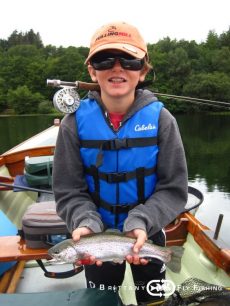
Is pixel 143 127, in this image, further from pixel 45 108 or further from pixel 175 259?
pixel 45 108

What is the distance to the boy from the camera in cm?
224

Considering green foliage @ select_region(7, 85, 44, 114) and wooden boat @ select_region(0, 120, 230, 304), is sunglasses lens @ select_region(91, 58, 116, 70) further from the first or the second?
green foliage @ select_region(7, 85, 44, 114)

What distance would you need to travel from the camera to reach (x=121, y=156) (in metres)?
2.35

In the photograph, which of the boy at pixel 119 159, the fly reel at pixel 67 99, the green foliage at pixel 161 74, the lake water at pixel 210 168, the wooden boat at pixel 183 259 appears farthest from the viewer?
the green foliage at pixel 161 74

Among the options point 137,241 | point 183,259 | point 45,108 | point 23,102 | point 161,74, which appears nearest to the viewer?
point 137,241

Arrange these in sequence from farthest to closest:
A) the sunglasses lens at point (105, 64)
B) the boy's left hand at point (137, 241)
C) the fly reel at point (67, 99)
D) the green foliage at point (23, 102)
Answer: the green foliage at point (23, 102) → the fly reel at point (67, 99) → the sunglasses lens at point (105, 64) → the boy's left hand at point (137, 241)

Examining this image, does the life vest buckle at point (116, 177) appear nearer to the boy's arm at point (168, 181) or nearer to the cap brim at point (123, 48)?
the boy's arm at point (168, 181)

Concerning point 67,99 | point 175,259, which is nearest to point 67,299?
point 175,259

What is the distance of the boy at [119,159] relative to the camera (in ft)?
7.36

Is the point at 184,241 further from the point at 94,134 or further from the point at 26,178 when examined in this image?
the point at 26,178

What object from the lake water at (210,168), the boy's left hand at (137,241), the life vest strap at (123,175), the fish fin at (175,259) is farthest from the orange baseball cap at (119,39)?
the lake water at (210,168)

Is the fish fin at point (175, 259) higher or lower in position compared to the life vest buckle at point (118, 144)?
lower

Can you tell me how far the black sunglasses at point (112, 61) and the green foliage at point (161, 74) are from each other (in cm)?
5608

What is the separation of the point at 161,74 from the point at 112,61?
69669 millimetres
